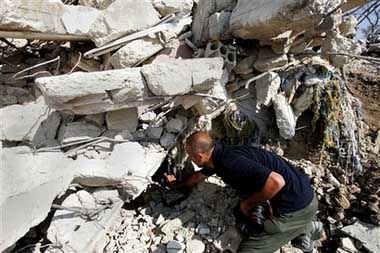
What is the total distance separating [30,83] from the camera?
3.93 m

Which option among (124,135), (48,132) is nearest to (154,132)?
(124,135)

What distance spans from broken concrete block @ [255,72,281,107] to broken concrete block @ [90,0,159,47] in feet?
4.18

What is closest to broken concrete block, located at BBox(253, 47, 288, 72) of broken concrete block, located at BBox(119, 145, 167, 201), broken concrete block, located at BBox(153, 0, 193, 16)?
broken concrete block, located at BBox(153, 0, 193, 16)

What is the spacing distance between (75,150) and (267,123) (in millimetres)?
2067

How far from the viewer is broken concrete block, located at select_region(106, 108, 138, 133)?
3.39 meters

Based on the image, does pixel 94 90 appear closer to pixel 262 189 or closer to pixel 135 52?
pixel 135 52

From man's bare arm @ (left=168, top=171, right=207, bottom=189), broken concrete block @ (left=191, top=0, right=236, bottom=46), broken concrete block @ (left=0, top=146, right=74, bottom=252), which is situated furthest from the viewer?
broken concrete block @ (left=191, top=0, right=236, bottom=46)

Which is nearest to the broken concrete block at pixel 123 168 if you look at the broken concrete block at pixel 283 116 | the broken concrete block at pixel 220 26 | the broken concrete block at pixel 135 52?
the broken concrete block at pixel 135 52

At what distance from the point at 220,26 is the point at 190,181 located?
143cm

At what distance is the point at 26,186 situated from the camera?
118 inches

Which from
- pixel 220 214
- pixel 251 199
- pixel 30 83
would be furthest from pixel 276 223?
pixel 30 83

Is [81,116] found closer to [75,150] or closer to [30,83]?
[75,150]

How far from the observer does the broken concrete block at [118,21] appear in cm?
354

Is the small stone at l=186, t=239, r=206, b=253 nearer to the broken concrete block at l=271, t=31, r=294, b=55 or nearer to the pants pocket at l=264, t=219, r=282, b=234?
the pants pocket at l=264, t=219, r=282, b=234
